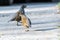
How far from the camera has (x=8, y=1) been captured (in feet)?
62.7

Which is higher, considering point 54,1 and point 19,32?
point 19,32

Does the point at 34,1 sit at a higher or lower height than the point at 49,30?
lower

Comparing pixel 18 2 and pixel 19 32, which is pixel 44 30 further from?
pixel 18 2

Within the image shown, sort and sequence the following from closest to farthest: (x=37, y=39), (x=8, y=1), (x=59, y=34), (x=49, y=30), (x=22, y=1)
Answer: (x=37, y=39), (x=59, y=34), (x=49, y=30), (x=8, y=1), (x=22, y=1)

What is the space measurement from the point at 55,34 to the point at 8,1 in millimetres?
11970

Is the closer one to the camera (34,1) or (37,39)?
(37,39)

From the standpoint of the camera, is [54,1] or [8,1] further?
[54,1]

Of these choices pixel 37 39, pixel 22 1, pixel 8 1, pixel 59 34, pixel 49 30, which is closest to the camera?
pixel 37 39

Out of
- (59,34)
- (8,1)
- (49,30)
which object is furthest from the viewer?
(8,1)

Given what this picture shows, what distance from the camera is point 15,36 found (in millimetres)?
7238

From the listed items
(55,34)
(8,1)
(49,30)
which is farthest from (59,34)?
(8,1)

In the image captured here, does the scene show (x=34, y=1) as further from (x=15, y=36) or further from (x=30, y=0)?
(x=15, y=36)

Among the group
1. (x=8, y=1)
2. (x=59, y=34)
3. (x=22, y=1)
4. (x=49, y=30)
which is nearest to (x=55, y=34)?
(x=59, y=34)

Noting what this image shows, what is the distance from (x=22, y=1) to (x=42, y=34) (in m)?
14.1
